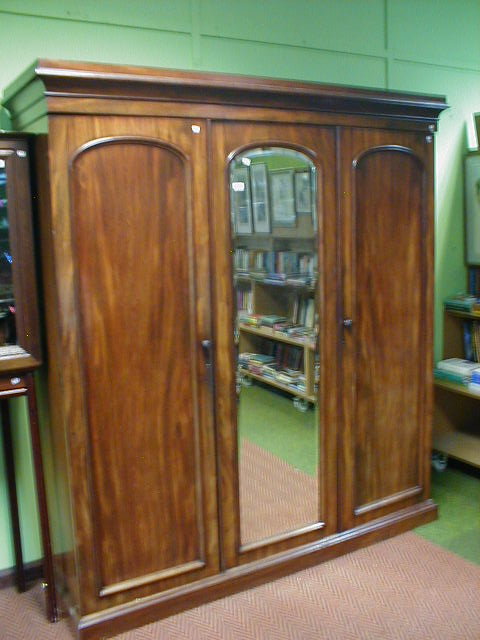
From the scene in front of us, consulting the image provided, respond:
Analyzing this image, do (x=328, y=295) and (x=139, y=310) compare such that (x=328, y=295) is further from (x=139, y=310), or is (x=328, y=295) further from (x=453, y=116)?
(x=453, y=116)

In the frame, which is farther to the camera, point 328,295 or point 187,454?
point 328,295

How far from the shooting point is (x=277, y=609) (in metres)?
2.38

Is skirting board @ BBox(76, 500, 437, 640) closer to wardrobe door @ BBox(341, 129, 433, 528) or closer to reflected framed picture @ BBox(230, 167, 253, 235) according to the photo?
wardrobe door @ BBox(341, 129, 433, 528)

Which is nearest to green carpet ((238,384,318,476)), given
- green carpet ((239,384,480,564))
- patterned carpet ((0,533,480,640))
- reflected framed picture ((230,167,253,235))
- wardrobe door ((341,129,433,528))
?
green carpet ((239,384,480,564))

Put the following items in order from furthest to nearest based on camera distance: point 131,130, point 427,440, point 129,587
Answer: point 427,440
point 129,587
point 131,130

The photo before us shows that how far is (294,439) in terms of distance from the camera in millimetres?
2629

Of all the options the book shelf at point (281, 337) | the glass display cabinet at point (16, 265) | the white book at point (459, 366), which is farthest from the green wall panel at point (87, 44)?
the white book at point (459, 366)

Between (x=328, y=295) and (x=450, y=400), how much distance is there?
147 centimetres

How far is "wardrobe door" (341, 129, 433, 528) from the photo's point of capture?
257 centimetres

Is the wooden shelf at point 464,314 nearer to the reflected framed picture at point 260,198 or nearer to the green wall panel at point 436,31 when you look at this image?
the green wall panel at point 436,31

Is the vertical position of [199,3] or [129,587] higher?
[199,3]

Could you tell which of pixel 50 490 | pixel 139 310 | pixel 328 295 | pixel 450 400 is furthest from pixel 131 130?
pixel 450 400

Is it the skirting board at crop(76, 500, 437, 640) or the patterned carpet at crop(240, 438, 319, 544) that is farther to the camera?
the patterned carpet at crop(240, 438, 319, 544)

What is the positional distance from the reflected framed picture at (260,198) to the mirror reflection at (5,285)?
0.88 m
